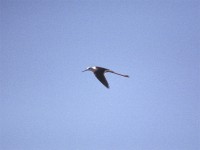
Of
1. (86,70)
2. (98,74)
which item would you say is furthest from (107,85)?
(86,70)

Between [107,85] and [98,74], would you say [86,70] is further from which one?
[107,85]

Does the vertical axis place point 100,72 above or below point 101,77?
above

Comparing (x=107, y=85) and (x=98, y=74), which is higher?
(x=98, y=74)

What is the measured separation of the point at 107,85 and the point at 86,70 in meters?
1.79

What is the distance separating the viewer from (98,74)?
962 centimetres

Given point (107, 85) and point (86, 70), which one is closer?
point (107, 85)

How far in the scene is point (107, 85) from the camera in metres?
9.03

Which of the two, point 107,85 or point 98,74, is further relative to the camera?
point 98,74

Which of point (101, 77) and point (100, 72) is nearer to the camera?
point (101, 77)

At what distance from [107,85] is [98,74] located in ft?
3.31

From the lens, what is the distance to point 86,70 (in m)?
9.91

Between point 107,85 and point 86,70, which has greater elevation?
point 86,70
